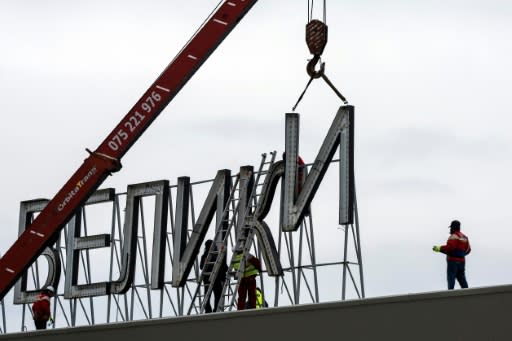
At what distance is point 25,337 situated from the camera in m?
29.2

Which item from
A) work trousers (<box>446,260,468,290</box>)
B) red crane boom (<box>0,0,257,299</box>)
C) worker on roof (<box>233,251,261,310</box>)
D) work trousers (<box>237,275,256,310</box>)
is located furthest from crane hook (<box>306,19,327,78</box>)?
work trousers (<box>446,260,468,290</box>)

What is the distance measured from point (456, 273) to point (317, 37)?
6.07m

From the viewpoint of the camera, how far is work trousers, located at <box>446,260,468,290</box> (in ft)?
92.1

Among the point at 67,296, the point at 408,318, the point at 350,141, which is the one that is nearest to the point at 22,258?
the point at 67,296

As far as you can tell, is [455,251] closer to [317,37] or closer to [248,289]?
[248,289]

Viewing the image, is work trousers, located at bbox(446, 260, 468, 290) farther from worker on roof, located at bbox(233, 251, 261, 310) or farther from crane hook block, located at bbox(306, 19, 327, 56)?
crane hook block, located at bbox(306, 19, 327, 56)

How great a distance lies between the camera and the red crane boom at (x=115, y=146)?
3503 centimetres

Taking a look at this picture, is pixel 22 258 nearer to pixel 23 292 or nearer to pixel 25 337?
pixel 23 292

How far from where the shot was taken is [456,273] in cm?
2814

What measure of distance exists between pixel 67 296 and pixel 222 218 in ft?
15.8

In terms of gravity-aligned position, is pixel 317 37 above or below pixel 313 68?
above

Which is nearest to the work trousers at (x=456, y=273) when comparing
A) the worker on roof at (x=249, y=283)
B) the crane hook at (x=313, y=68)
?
the worker on roof at (x=249, y=283)

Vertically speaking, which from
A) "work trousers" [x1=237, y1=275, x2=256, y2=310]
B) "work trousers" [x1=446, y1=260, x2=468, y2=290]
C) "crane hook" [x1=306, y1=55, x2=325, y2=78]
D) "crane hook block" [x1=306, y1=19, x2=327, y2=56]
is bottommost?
"work trousers" [x1=446, y1=260, x2=468, y2=290]

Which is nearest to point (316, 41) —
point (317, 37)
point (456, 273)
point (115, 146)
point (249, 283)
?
point (317, 37)
